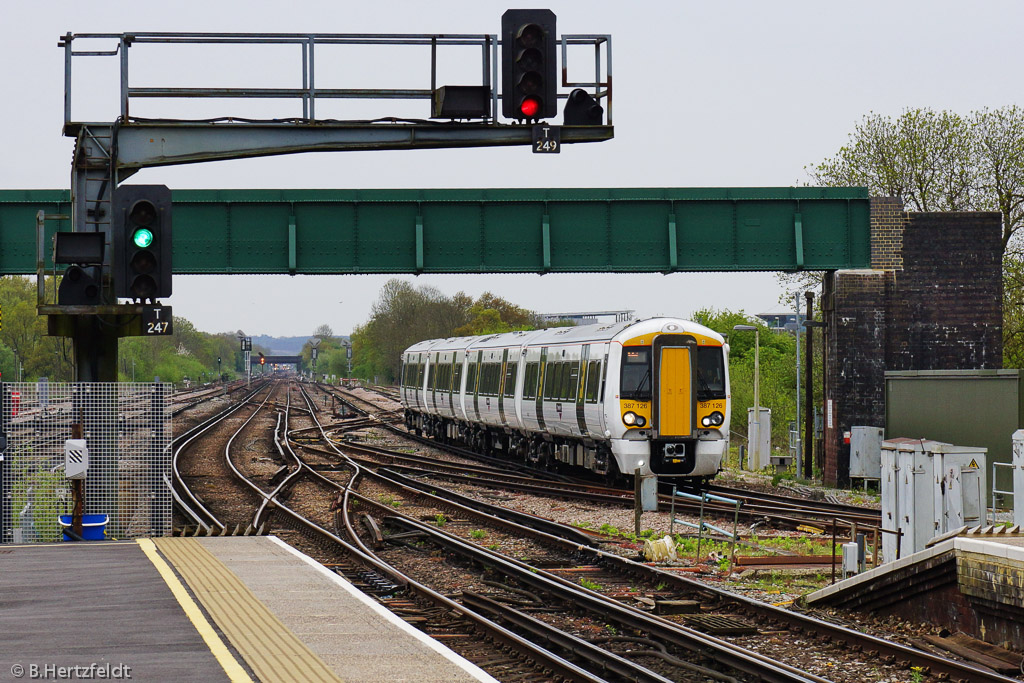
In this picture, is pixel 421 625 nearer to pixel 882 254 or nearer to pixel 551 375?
pixel 551 375

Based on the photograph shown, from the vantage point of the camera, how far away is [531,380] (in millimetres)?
29141

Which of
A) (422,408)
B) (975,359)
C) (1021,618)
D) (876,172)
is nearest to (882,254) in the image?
(975,359)

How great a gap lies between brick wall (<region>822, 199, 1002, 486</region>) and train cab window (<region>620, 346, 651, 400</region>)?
19.0ft

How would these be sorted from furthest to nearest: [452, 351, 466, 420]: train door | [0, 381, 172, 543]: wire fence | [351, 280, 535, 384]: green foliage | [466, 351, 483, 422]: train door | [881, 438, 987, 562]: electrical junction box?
[351, 280, 535, 384]: green foliage
[452, 351, 466, 420]: train door
[466, 351, 483, 422]: train door
[0, 381, 172, 543]: wire fence
[881, 438, 987, 562]: electrical junction box

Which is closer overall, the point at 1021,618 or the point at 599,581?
the point at 1021,618

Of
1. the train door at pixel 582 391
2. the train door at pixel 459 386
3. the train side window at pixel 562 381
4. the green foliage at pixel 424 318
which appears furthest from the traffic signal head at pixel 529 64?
the green foliage at pixel 424 318

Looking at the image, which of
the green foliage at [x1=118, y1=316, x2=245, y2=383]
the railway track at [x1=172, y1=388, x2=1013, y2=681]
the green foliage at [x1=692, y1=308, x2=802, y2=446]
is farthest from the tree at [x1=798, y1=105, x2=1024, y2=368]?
the green foliage at [x1=118, y1=316, x2=245, y2=383]

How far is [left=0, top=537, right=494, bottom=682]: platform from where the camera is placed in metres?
7.27

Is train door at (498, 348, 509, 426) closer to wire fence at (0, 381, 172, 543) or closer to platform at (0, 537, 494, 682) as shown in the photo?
wire fence at (0, 381, 172, 543)

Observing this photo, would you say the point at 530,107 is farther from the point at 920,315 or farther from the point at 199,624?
the point at 920,315

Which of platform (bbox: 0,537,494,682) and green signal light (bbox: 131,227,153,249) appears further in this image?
green signal light (bbox: 131,227,153,249)

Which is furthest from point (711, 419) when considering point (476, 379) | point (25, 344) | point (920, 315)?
point (25, 344)

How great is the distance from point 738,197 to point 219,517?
14.0m

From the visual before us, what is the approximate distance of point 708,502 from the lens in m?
21.1
